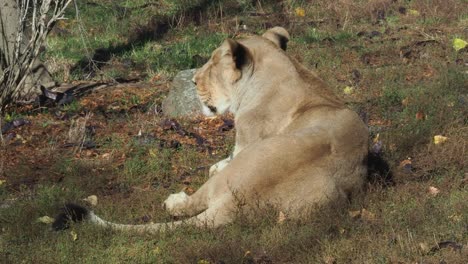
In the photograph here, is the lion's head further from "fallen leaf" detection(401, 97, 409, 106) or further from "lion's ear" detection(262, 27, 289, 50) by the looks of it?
"fallen leaf" detection(401, 97, 409, 106)

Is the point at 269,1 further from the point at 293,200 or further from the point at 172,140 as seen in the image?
the point at 293,200

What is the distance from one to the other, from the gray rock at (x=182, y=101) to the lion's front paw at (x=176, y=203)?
276 cm

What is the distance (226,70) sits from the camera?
7.12 metres

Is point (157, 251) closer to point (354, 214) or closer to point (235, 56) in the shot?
point (354, 214)

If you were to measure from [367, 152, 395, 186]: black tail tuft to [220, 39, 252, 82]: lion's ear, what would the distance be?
47.1 inches

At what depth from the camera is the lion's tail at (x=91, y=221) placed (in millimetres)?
5871

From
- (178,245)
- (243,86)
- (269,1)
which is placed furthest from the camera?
(269,1)

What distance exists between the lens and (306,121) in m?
6.34

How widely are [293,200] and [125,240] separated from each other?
3.62 feet

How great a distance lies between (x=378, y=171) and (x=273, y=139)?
4.88ft

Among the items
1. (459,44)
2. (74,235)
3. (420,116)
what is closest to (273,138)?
(74,235)

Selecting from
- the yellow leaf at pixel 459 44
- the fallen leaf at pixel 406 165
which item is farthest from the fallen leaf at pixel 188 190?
the yellow leaf at pixel 459 44

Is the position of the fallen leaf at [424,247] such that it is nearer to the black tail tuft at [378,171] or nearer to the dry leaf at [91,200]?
the black tail tuft at [378,171]

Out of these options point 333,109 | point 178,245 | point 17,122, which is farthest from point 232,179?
point 17,122
